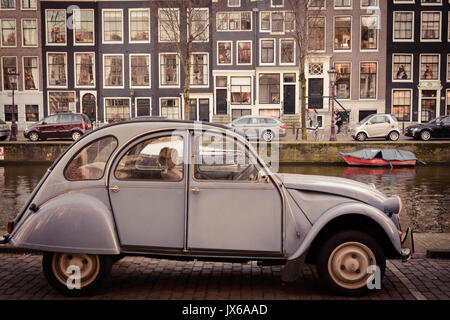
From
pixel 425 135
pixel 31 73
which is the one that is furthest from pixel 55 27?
pixel 425 135

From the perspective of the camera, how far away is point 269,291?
4965 millimetres

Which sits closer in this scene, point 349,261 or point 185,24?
point 349,261

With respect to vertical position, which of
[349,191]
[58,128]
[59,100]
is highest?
[59,100]

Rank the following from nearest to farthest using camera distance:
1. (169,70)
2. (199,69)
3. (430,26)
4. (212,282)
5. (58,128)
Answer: (212,282) < (58,128) < (430,26) < (199,69) < (169,70)

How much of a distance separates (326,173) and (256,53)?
25278mm

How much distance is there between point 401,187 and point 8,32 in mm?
39693

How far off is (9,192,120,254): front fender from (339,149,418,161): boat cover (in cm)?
1561

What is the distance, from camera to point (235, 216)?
468 centimetres

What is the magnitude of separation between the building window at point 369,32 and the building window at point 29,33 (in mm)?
28844

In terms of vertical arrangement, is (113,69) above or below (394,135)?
above

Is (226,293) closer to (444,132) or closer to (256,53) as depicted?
(444,132)

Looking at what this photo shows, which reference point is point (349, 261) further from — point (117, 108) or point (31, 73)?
point (31, 73)

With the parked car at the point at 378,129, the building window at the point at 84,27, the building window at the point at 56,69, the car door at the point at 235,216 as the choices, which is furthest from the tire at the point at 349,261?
the building window at the point at 84,27

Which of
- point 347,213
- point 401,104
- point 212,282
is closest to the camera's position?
point 347,213
